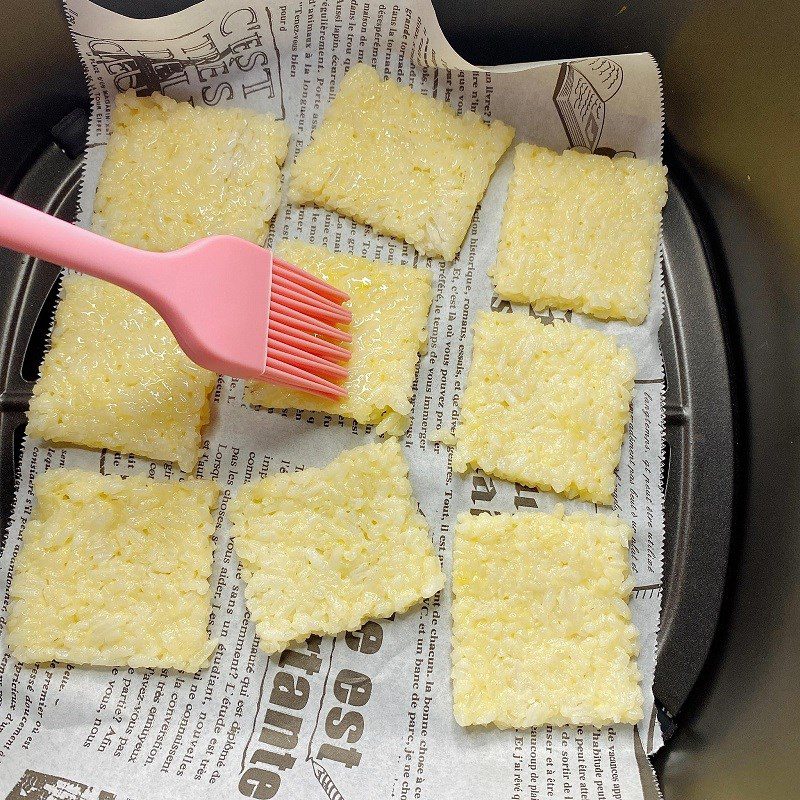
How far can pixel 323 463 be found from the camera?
1.20m

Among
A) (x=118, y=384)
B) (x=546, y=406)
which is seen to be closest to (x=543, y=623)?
(x=546, y=406)

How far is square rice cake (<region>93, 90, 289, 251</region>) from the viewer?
3.96 feet

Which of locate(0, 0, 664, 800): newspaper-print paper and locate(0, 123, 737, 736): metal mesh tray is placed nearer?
locate(0, 0, 664, 800): newspaper-print paper

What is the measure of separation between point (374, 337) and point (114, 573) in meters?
0.51

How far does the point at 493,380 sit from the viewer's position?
3.86 feet

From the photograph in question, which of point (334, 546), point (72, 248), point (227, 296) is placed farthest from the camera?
point (334, 546)

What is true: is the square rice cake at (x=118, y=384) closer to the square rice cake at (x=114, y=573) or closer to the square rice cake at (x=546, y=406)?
the square rice cake at (x=114, y=573)

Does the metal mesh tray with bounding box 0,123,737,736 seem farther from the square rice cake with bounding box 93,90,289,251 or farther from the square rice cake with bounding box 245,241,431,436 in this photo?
the square rice cake with bounding box 245,241,431,436

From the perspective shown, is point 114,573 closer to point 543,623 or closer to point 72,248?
point 72,248

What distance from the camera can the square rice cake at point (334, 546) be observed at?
1.11m

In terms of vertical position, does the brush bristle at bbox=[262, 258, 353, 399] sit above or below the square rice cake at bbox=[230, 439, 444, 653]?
above

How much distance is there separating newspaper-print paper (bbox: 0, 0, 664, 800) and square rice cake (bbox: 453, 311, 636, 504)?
0.05m

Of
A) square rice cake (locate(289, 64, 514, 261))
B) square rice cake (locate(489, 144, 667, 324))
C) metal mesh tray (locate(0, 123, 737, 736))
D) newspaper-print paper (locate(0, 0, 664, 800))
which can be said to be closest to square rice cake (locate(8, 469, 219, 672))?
newspaper-print paper (locate(0, 0, 664, 800))

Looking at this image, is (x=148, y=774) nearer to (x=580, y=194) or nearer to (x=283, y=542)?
(x=283, y=542)
